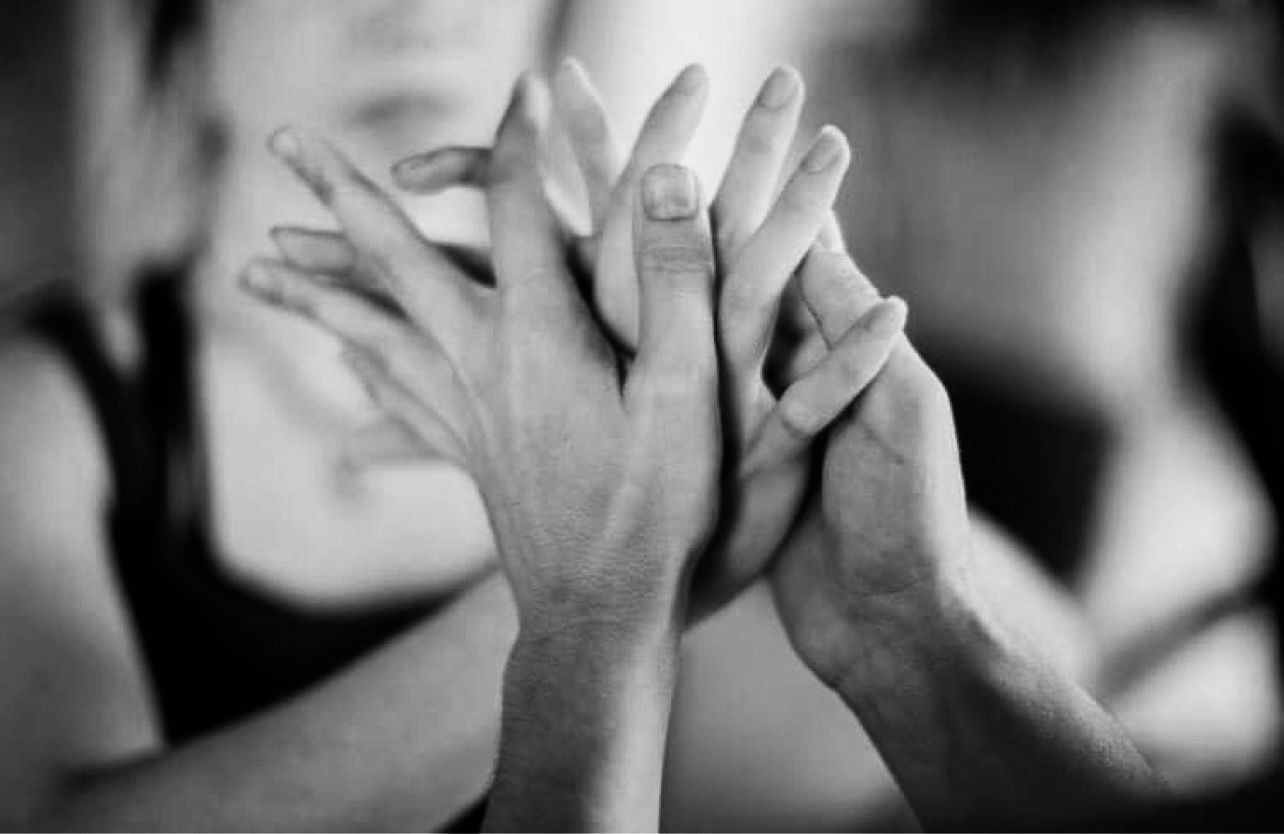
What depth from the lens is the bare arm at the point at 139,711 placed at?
2.23ft

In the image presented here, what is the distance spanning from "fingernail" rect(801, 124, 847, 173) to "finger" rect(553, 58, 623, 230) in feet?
0.48

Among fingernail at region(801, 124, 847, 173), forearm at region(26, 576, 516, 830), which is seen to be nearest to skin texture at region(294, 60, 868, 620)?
fingernail at region(801, 124, 847, 173)

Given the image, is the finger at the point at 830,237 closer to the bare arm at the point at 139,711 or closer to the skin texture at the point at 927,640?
the skin texture at the point at 927,640

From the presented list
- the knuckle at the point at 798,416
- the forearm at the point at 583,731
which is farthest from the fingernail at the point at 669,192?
the forearm at the point at 583,731

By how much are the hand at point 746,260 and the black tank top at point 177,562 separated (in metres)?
0.29

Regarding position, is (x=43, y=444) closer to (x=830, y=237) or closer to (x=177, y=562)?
(x=177, y=562)

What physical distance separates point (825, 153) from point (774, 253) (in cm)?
5

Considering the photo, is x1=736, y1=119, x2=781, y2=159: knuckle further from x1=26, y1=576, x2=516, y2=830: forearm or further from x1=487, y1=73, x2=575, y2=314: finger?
x1=26, y1=576, x2=516, y2=830: forearm

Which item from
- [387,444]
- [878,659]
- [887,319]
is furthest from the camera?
[387,444]

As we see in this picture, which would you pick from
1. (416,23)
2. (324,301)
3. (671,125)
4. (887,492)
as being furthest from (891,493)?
(416,23)

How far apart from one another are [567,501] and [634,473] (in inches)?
1.5

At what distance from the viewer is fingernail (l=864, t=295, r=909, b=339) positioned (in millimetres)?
495

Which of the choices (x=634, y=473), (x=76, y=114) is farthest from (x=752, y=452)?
(x=76, y=114)

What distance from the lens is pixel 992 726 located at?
1.89ft
